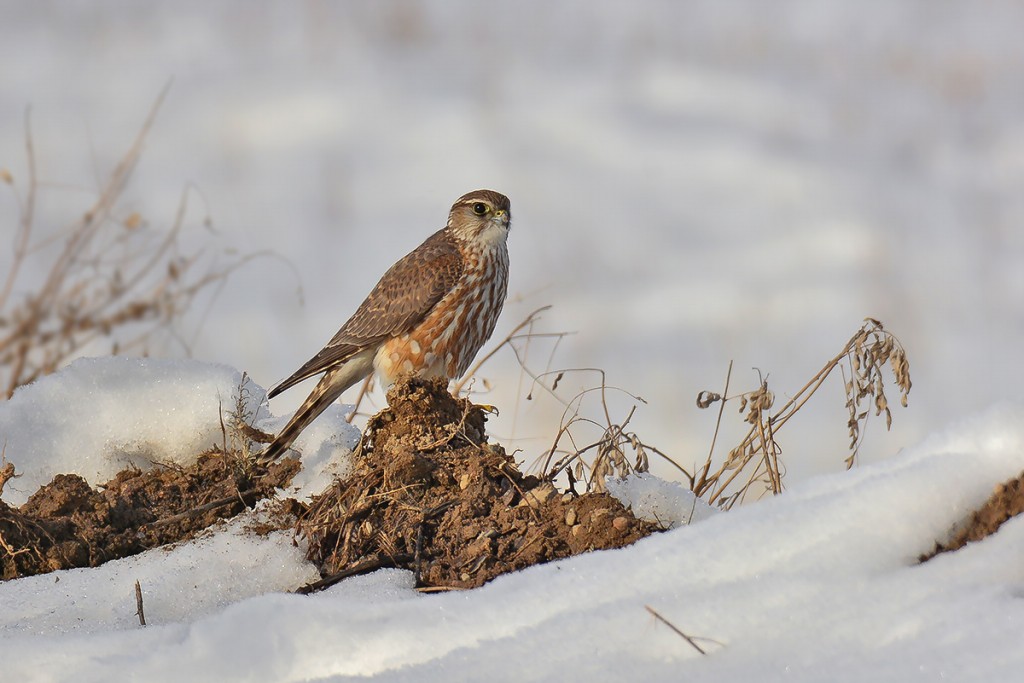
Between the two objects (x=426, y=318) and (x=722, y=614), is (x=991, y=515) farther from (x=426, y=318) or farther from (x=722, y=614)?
(x=426, y=318)

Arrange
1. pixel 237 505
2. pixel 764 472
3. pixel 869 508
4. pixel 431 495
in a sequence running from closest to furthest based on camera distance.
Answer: pixel 869 508, pixel 431 495, pixel 237 505, pixel 764 472

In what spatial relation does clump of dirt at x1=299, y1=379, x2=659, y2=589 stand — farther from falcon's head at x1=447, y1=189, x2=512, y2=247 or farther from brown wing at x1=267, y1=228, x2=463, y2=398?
falcon's head at x1=447, y1=189, x2=512, y2=247

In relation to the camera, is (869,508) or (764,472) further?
(764,472)

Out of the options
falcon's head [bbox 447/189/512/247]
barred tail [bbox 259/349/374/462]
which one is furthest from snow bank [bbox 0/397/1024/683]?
falcon's head [bbox 447/189/512/247]

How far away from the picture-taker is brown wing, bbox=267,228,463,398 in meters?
5.10

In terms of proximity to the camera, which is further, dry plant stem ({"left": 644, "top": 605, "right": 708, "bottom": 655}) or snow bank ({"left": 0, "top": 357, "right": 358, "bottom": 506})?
snow bank ({"left": 0, "top": 357, "right": 358, "bottom": 506})

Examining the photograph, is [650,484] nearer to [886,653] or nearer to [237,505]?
[237,505]

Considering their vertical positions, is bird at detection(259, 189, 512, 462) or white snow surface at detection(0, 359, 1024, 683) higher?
bird at detection(259, 189, 512, 462)

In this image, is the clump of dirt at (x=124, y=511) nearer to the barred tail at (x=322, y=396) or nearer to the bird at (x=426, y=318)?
the barred tail at (x=322, y=396)

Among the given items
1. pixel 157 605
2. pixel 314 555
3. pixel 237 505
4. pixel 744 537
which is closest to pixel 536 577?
pixel 744 537

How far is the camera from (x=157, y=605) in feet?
8.68

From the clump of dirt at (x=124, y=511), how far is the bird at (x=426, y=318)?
163 centimetres

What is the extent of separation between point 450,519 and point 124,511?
925mm

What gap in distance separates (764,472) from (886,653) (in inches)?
66.0
